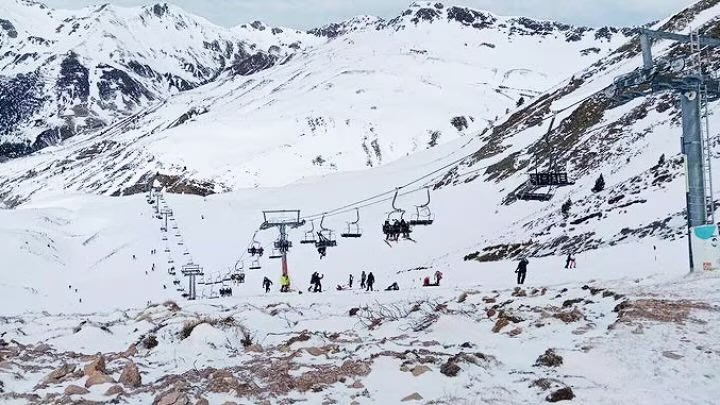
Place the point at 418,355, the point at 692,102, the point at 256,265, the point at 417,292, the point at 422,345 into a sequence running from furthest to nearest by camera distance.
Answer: the point at 256,265 < the point at 417,292 < the point at 692,102 < the point at 422,345 < the point at 418,355

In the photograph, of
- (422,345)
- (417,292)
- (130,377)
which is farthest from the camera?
(417,292)

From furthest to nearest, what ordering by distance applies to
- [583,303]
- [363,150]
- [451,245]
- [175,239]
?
1. [363,150]
2. [175,239]
3. [451,245]
4. [583,303]

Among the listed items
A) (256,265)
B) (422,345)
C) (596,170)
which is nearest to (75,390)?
(422,345)

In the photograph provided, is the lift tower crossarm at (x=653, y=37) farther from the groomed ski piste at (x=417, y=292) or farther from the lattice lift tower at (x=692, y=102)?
the groomed ski piste at (x=417, y=292)

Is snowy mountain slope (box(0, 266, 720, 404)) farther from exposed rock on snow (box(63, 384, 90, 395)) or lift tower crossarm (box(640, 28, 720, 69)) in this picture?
lift tower crossarm (box(640, 28, 720, 69))

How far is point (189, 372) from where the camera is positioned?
15.1 metres

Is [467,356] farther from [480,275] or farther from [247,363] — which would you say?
[480,275]

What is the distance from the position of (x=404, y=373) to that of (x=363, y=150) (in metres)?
173

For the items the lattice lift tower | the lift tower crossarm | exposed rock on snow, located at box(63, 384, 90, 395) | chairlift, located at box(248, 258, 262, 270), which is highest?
the lift tower crossarm

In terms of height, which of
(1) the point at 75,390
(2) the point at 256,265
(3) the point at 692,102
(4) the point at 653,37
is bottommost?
(1) the point at 75,390

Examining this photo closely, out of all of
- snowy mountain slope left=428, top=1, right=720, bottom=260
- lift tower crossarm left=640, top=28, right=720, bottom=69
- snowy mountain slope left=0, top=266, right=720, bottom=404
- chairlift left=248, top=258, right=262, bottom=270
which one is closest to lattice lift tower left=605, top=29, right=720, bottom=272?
lift tower crossarm left=640, top=28, right=720, bottom=69

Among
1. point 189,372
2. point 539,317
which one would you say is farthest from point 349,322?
point 189,372

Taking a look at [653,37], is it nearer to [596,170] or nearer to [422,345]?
[422,345]

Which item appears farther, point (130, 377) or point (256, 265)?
point (256, 265)
